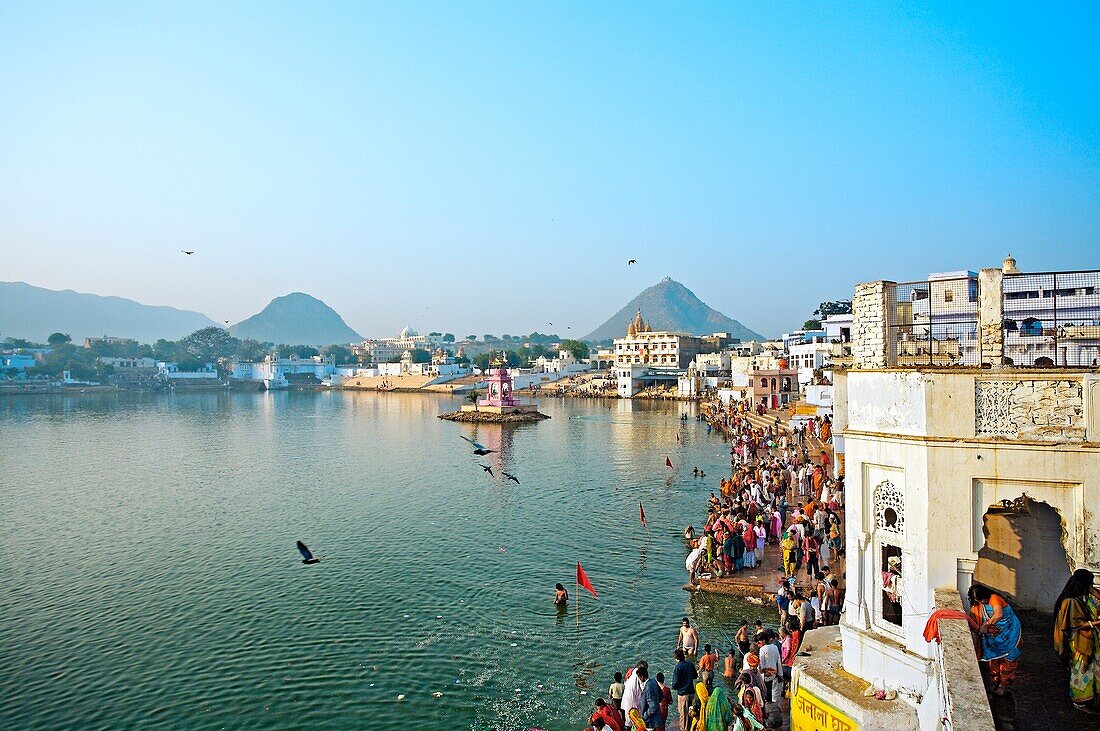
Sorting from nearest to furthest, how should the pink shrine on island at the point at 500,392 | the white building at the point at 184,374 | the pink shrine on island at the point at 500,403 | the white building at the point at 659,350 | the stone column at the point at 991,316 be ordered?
the stone column at the point at 991,316, the pink shrine on island at the point at 500,403, the pink shrine on island at the point at 500,392, the white building at the point at 659,350, the white building at the point at 184,374

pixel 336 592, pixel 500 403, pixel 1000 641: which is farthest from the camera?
pixel 500 403

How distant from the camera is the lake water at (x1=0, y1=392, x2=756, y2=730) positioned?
11.4 metres

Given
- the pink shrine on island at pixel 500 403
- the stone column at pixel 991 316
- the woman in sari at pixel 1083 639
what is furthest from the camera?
the pink shrine on island at pixel 500 403

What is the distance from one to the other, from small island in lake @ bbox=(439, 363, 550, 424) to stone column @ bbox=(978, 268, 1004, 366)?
5527cm

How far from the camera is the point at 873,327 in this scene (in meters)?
8.08

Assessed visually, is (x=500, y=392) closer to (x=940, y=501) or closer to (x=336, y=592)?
(x=336, y=592)

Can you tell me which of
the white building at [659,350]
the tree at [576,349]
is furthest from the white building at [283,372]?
the white building at [659,350]

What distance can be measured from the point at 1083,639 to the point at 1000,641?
60 centimetres

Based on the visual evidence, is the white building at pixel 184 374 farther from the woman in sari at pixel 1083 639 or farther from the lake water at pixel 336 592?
the woman in sari at pixel 1083 639

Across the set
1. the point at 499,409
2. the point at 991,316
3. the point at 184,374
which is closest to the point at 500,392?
the point at 499,409

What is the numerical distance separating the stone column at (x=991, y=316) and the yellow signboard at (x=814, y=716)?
3.94 m

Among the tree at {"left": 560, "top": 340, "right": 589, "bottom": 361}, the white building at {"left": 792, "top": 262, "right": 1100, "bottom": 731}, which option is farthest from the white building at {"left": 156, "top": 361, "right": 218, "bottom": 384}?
the white building at {"left": 792, "top": 262, "right": 1100, "bottom": 731}

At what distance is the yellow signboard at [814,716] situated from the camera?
7.25 meters

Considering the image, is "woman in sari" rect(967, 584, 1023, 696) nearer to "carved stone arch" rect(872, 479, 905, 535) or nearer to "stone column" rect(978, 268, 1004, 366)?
"carved stone arch" rect(872, 479, 905, 535)
